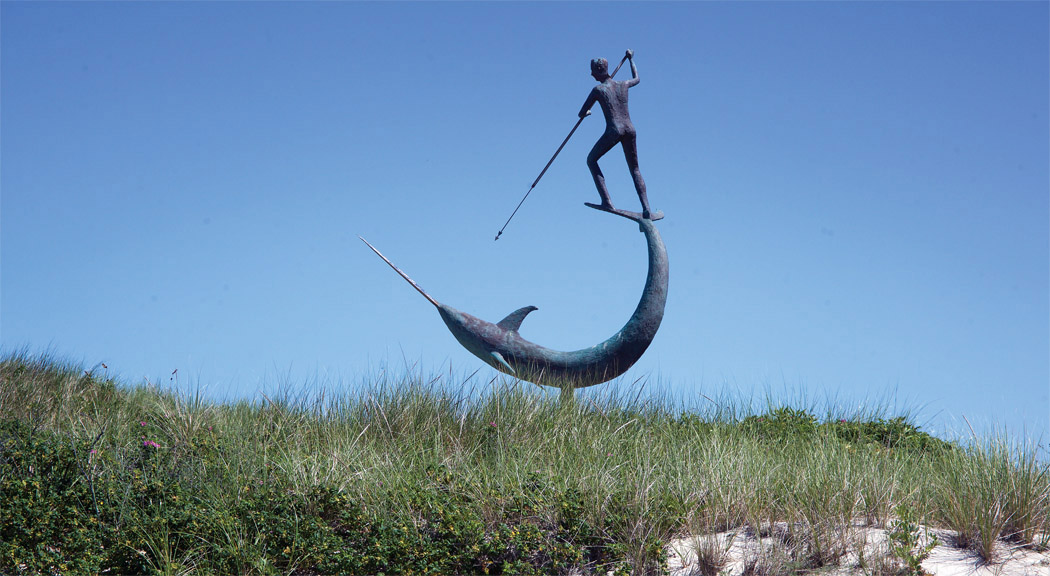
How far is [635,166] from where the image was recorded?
8.70 meters

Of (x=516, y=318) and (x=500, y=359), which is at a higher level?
(x=516, y=318)

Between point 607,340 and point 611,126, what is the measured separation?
86.3 inches

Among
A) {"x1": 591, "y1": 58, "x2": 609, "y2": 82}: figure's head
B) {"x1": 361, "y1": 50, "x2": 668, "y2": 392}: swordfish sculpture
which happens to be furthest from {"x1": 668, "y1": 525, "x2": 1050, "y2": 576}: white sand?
{"x1": 591, "y1": 58, "x2": 609, "y2": 82}: figure's head

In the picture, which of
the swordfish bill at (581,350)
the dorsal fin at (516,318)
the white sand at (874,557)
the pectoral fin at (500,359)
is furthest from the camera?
the dorsal fin at (516,318)

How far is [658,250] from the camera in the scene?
8.41 metres

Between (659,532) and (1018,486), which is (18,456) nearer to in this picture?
(659,532)

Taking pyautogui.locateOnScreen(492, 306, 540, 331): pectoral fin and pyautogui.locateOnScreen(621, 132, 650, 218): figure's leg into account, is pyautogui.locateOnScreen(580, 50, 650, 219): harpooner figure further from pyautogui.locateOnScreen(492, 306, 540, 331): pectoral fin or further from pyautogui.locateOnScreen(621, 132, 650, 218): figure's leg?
pyautogui.locateOnScreen(492, 306, 540, 331): pectoral fin

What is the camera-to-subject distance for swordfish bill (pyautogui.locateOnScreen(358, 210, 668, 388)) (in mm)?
8227

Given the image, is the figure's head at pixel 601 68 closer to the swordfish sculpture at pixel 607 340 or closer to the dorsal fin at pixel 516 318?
the swordfish sculpture at pixel 607 340

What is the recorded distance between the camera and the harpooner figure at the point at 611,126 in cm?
860

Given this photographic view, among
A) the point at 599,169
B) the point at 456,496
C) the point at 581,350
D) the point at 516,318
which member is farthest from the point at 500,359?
the point at 456,496

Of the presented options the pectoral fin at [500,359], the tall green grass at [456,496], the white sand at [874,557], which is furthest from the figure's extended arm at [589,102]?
the white sand at [874,557]

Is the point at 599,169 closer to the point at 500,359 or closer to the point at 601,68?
the point at 601,68

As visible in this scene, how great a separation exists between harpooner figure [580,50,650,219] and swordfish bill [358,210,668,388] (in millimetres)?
336
